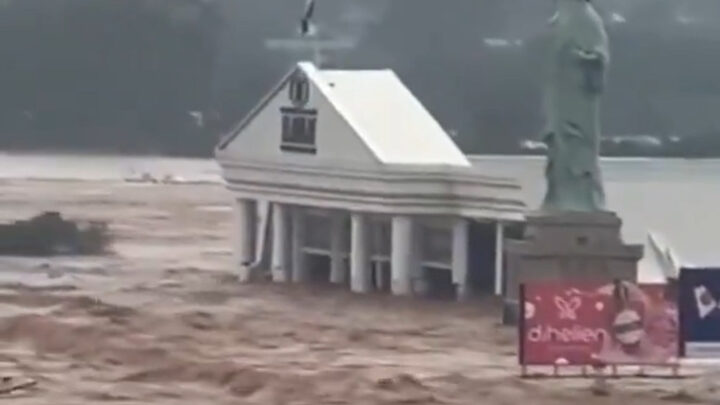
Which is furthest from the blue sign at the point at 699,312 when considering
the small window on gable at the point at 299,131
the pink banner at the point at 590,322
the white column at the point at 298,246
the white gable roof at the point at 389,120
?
the white column at the point at 298,246

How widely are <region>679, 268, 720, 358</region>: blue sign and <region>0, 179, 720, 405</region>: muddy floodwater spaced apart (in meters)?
0.37

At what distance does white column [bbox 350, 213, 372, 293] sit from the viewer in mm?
30911

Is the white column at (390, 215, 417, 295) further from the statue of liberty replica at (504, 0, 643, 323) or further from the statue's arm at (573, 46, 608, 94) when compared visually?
the statue's arm at (573, 46, 608, 94)

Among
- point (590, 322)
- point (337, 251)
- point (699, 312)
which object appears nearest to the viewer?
point (590, 322)

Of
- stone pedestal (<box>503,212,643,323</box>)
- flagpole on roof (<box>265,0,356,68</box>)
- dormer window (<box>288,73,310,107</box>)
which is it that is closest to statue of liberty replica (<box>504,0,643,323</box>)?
stone pedestal (<box>503,212,643,323</box>)

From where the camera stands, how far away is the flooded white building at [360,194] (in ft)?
96.8

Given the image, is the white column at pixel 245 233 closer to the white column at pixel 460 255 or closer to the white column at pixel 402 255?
the white column at pixel 402 255

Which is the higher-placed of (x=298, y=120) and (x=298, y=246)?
(x=298, y=120)

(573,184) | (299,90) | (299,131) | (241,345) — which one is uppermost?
(299,90)

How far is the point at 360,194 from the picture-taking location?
30.3 metres

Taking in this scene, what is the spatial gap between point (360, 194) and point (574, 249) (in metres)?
5.30

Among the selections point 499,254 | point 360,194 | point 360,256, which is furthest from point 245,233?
point 499,254

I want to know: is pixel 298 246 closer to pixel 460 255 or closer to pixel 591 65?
pixel 460 255

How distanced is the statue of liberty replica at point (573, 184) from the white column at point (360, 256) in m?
4.83
